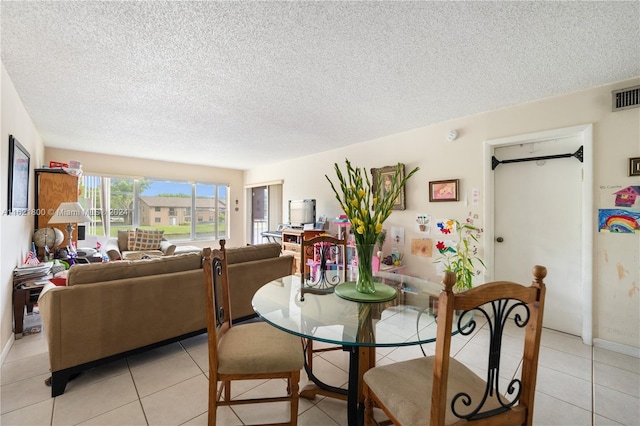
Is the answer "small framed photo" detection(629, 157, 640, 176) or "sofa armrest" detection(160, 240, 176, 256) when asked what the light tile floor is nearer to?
"small framed photo" detection(629, 157, 640, 176)

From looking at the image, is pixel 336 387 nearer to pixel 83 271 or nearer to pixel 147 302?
pixel 147 302

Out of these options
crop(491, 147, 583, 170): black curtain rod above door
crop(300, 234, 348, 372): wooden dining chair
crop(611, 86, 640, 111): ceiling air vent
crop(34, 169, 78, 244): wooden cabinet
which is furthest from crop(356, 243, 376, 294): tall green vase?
crop(34, 169, 78, 244): wooden cabinet

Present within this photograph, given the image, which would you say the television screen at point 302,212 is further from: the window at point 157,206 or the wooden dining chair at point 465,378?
the wooden dining chair at point 465,378

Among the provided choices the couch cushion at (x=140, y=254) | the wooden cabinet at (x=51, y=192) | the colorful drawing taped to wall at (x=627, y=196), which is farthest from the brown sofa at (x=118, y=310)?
the colorful drawing taped to wall at (x=627, y=196)

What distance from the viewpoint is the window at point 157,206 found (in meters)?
5.27

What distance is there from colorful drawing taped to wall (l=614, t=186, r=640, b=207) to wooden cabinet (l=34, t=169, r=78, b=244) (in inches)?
249

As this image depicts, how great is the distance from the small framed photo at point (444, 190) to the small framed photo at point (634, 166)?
53.2 inches

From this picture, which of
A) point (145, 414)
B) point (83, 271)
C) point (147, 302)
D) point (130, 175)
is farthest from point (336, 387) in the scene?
point (130, 175)

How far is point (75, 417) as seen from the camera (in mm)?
1521

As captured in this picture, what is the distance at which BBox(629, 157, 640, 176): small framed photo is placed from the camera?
7.25ft

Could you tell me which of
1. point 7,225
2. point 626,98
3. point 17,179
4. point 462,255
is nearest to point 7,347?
point 7,225

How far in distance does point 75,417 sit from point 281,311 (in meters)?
1.34

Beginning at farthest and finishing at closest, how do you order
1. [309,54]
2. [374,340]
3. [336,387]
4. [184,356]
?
[184,356] → [309,54] → [336,387] → [374,340]

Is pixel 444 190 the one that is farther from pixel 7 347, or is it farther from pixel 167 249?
pixel 167 249
